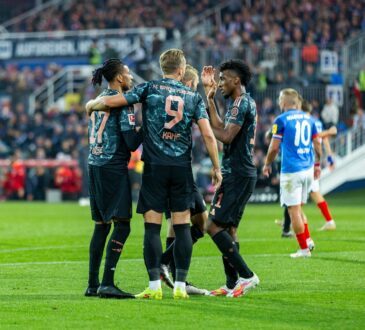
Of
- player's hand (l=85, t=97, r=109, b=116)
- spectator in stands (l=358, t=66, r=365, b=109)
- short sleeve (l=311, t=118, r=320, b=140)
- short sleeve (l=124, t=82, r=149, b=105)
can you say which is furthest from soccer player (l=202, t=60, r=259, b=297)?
spectator in stands (l=358, t=66, r=365, b=109)

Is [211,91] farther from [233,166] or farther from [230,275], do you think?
[230,275]

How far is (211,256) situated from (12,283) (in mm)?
3798

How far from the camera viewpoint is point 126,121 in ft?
34.8

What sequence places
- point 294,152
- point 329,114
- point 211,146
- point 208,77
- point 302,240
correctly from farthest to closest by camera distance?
point 329,114
point 294,152
point 302,240
point 208,77
point 211,146

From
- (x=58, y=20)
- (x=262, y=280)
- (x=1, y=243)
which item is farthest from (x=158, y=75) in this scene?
(x=262, y=280)

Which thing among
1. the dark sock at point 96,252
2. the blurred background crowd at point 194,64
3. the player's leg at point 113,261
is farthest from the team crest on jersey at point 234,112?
the blurred background crowd at point 194,64

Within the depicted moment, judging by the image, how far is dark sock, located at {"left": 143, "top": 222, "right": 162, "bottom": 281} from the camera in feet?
34.2

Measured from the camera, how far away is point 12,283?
11844 mm

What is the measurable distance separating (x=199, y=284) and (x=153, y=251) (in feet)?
4.87

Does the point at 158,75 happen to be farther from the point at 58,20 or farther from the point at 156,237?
the point at 156,237

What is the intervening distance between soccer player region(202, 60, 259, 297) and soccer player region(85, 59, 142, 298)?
0.84 metres

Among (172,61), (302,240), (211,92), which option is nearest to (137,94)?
(172,61)

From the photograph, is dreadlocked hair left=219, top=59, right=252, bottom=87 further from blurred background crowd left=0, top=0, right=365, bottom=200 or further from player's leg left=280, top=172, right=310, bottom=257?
blurred background crowd left=0, top=0, right=365, bottom=200

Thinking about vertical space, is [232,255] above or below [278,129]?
below
